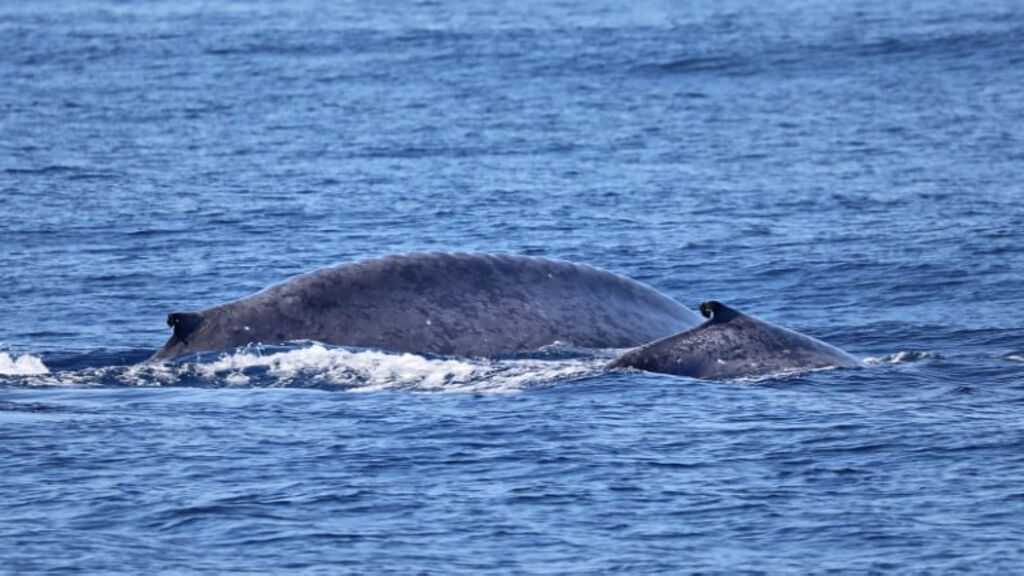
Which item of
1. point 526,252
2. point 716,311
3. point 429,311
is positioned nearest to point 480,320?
point 429,311

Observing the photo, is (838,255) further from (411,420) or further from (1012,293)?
(411,420)

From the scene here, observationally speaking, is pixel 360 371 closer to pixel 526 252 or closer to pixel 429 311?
pixel 429 311

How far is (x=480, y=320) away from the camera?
17844mm

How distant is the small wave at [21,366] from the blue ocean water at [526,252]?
0.07 m

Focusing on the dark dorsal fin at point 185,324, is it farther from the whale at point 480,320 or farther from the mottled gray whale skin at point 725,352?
the mottled gray whale skin at point 725,352

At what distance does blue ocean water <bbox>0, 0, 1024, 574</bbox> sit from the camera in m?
13.6

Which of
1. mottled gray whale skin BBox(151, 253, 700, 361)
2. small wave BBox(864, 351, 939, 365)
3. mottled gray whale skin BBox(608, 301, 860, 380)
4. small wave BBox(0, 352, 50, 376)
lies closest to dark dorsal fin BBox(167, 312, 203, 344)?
mottled gray whale skin BBox(151, 253, 700, 361)

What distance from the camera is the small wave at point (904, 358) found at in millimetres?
18567

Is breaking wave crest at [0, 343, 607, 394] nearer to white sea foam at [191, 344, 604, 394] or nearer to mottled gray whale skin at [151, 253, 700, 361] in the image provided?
white sea foam at [191, 344, 604, 394]

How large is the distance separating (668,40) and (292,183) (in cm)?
2484

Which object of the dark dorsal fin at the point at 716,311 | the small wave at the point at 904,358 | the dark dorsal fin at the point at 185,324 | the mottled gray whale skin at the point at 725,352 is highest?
the dark dorsal fin at the point at 185,324

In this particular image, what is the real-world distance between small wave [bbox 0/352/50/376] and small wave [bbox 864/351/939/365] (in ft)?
23.4

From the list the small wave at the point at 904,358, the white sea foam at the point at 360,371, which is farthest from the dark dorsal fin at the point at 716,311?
the small wave at the point at 904,358

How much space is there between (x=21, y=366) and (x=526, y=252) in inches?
363
